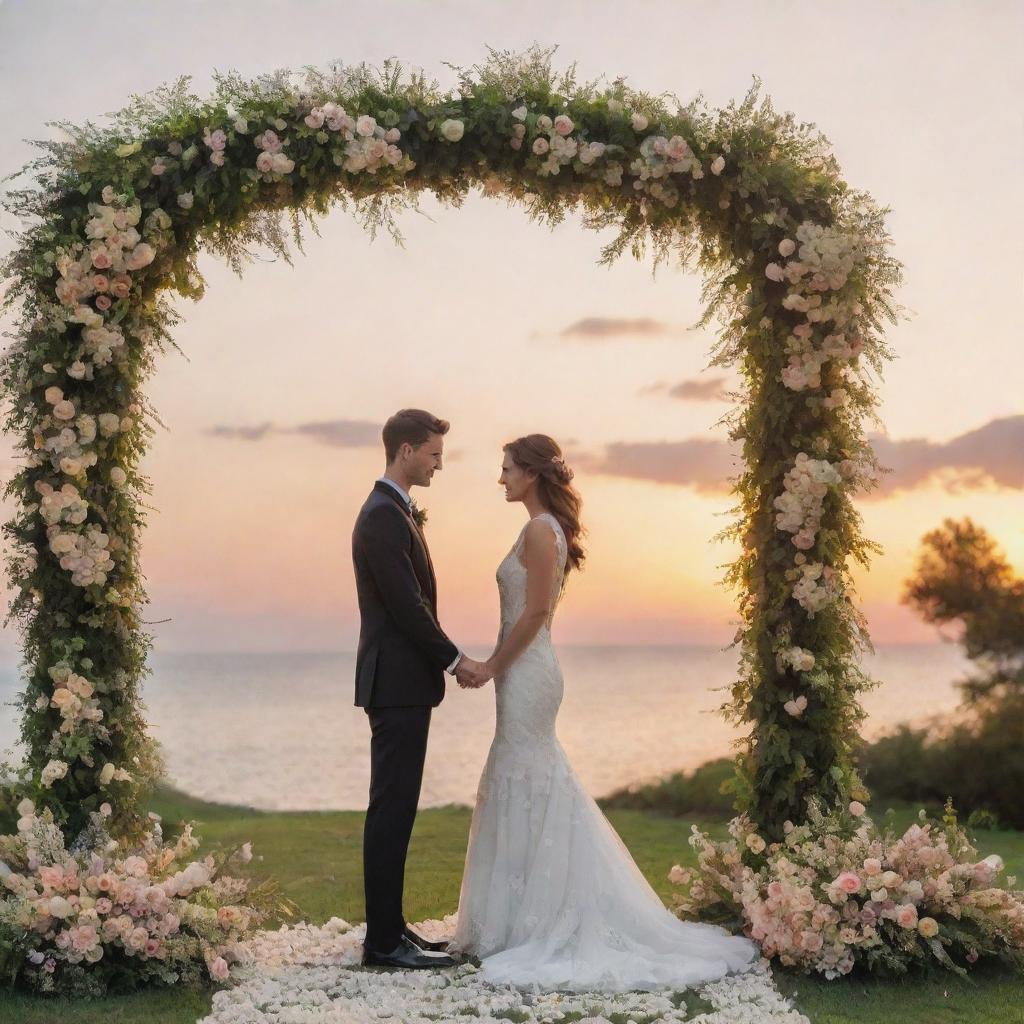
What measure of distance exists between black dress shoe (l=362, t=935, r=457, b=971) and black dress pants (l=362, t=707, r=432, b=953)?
0.03 meters

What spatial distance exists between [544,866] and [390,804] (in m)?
0.72

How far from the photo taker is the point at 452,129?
5.39 meters

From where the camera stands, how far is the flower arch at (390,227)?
17.7 feet

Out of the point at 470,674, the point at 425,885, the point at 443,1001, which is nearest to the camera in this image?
the point at 443,1001

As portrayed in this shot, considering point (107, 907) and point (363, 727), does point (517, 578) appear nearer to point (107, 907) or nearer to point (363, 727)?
point (107, 907)

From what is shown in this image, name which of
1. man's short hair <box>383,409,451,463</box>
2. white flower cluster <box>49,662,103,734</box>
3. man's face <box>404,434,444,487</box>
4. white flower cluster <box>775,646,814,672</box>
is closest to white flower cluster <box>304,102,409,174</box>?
man's short hair <box>383,409,451,463</box>

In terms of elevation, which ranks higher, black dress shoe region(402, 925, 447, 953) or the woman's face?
the woman's face

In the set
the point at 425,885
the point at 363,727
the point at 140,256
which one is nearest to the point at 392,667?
the point at 140,256

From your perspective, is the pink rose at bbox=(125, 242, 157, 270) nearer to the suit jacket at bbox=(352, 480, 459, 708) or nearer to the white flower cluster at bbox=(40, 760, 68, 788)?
the suit jacket at bbox=(352, 480, 459, 708)

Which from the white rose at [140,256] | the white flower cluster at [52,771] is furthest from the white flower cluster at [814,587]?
the white flower cluster at [52,771]

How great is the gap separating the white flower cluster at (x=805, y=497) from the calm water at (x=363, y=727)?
6674 millimetres

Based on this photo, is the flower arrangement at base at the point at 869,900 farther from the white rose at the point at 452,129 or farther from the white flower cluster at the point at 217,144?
the white flower cluster at the point at 217,144

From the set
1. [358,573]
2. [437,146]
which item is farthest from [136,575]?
[437,146]

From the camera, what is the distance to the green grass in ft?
15.7
